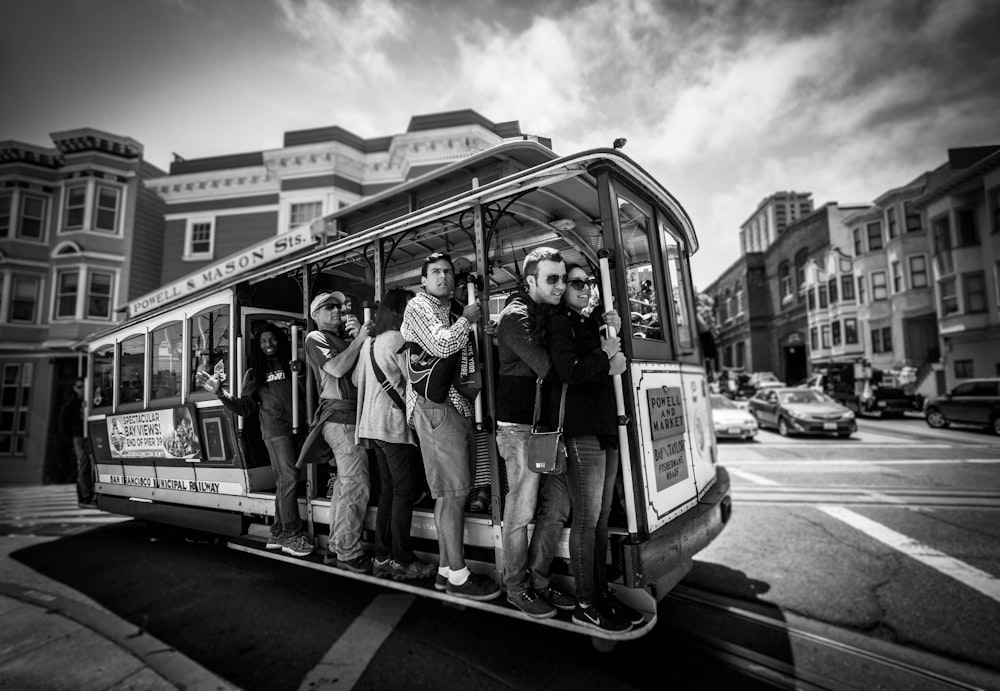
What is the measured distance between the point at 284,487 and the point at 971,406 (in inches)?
740

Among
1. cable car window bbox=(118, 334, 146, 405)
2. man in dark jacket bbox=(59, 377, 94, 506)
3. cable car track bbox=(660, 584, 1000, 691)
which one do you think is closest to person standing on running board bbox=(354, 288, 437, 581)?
cable car track bbox=(660, 584, 1000, 691)

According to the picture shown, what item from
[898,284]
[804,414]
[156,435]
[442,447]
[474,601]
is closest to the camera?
[474,601]

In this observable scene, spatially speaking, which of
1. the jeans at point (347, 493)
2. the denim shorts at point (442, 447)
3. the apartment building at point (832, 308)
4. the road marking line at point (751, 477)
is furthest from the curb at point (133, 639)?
the apartment building at point (832, 308)

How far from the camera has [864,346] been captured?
3041 cm

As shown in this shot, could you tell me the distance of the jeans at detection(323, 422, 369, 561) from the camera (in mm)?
3611

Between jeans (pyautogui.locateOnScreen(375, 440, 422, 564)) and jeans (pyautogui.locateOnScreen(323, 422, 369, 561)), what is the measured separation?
33 centimetres

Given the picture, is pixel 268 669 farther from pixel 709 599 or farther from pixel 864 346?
pixel 864 346

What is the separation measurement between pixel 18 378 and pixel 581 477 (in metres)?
20.3

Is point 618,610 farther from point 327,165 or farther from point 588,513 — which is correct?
point 327,165

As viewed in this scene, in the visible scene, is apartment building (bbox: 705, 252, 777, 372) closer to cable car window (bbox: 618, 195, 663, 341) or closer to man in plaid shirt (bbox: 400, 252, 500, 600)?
cable car window (bbox: 618, 195, 663, 341)

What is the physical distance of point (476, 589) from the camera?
2900 millimetres

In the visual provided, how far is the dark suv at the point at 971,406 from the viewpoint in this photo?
44.8 ft

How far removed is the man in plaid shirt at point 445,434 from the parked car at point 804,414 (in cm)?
1346

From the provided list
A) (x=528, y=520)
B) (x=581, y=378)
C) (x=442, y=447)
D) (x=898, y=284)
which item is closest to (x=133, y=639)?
(x=442, y=447)
